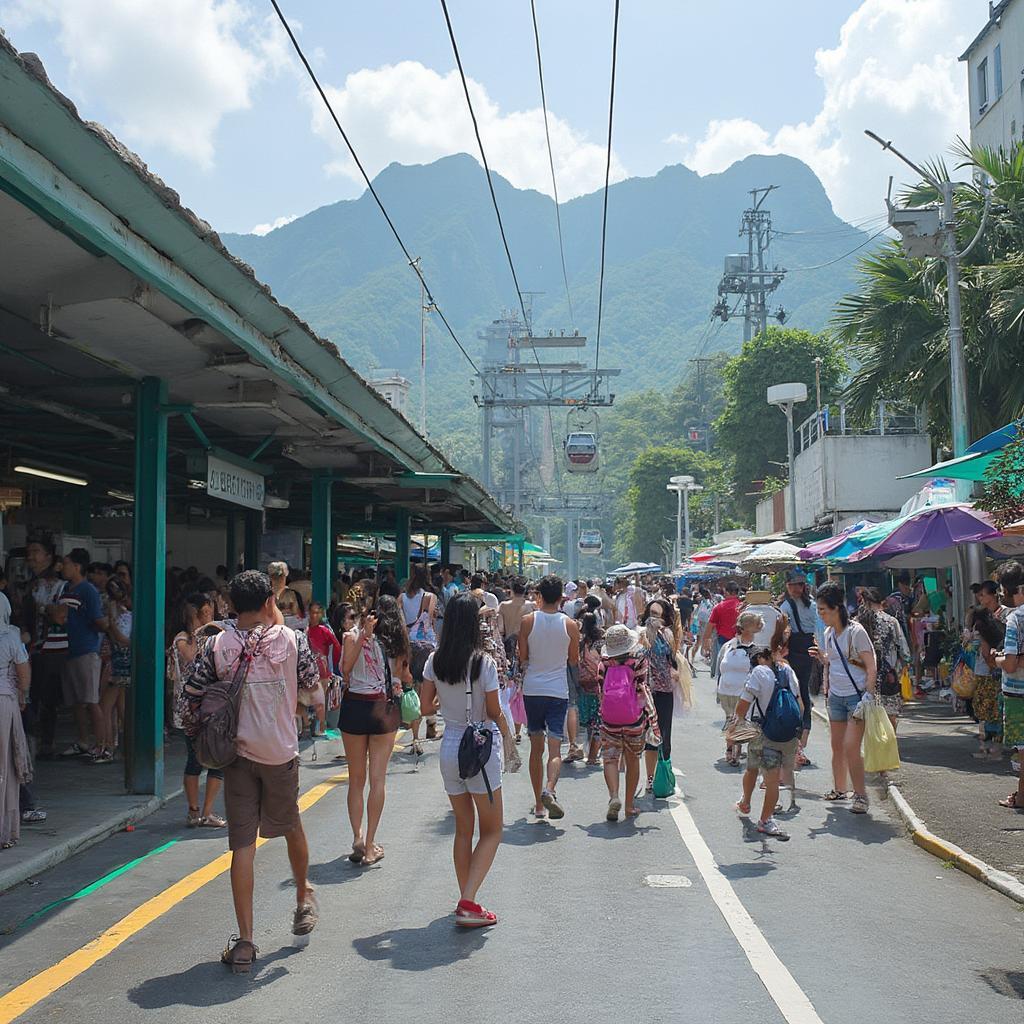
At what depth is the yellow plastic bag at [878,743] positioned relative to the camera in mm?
9719

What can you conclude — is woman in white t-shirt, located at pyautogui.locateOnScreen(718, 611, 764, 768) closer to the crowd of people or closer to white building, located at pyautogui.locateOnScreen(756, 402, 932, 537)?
the crowd of people

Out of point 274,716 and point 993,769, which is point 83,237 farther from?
point 993,769

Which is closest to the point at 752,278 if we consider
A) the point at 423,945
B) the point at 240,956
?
the point at 423,945

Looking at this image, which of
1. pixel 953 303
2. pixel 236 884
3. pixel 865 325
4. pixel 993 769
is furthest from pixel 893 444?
pixel 236 884

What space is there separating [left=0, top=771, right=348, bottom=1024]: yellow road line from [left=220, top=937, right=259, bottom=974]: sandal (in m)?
0.72

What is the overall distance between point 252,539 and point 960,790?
15661 mm

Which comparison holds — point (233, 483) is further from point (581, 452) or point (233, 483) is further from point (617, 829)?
point (581, 452)

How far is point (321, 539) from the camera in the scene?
17.3m

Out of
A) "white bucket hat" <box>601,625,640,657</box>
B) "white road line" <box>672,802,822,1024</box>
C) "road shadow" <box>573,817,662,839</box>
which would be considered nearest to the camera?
"white road line" <box>672,802,822,1024</box>

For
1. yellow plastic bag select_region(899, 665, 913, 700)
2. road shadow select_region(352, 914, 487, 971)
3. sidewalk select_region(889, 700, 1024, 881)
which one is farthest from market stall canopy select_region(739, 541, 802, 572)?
road shadow select_region(352, 914, 487, 971)

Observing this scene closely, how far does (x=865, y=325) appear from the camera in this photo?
73.6 ft

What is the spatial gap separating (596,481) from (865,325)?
449ft

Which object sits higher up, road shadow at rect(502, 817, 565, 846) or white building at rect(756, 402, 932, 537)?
white building at rect(756, 402, 932, 537)

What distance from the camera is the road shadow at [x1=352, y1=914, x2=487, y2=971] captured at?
228 inches
